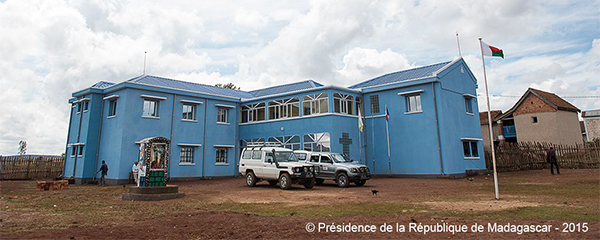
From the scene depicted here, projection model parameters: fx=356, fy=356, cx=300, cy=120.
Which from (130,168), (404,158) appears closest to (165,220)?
(130,168)

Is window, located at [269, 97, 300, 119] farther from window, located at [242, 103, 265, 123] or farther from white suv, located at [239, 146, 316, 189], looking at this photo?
white suv, located at [239, 146, 316, 189]

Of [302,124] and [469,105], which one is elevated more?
[469,105]

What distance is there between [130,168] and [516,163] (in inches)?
1087

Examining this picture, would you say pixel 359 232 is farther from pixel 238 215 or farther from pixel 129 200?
pixel 129 200

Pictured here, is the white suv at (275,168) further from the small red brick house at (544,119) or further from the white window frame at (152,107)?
the small red brick house at (544,119)

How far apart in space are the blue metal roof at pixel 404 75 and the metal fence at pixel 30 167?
80.4ft

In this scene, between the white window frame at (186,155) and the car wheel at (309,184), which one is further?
the white window frame at (186,155)

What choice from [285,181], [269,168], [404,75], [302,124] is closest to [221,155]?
[302,124]

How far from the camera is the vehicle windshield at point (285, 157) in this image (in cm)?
1719

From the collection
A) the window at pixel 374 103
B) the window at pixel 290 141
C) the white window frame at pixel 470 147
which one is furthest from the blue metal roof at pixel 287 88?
the white window frame at pixel 470 147

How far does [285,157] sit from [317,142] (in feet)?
24.8

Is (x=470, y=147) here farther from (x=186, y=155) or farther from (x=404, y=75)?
(x=186, y=155)

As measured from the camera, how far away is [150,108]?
24125 millimetres

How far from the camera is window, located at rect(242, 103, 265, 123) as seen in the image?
28.7 metres
